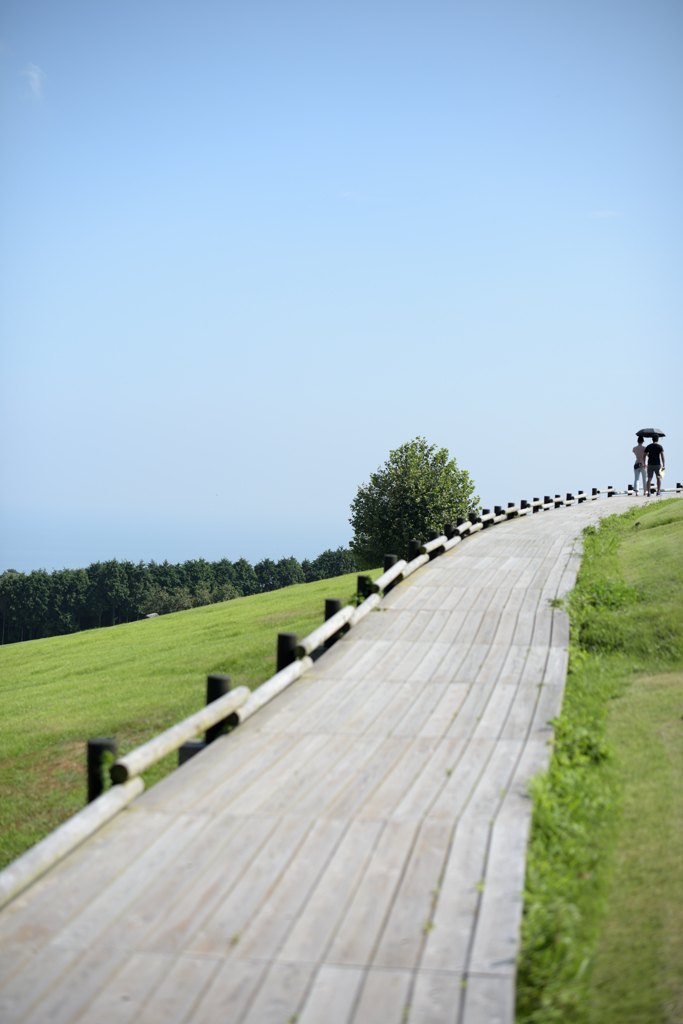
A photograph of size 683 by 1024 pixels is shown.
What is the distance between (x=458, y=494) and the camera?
4675 cm

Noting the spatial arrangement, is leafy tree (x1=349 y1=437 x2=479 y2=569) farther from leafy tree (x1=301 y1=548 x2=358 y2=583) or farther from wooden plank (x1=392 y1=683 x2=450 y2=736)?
leafy tree (x1=301 y1=548 x2=358 y2=583)

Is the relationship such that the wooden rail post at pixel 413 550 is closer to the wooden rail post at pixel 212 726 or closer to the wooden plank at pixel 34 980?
the wooden rail post at pixel 212 726

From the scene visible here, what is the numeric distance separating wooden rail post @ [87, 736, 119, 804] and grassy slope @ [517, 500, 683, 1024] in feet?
11.3

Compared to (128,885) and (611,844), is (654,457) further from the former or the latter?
(128,885)

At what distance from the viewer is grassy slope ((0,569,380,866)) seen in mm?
10555

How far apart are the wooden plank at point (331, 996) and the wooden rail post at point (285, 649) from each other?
525cm

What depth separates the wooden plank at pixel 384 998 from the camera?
3971mm

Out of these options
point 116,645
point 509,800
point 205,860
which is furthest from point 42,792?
point 116,645

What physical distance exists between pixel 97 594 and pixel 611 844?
4764 inches

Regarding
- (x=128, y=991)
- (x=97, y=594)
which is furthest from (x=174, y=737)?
(x=97, y=594)

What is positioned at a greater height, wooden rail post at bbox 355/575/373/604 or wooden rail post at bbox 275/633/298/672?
wooden rail post at bbox 355/575/373/604

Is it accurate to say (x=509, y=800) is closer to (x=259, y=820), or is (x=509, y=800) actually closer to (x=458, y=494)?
(x=259, y=820)

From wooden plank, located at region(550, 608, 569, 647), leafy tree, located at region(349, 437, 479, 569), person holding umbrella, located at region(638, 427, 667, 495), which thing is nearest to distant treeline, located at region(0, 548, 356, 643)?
leafy tree, located at region(349, 437, 479, 569)

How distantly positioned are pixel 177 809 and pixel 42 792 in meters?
5.60
